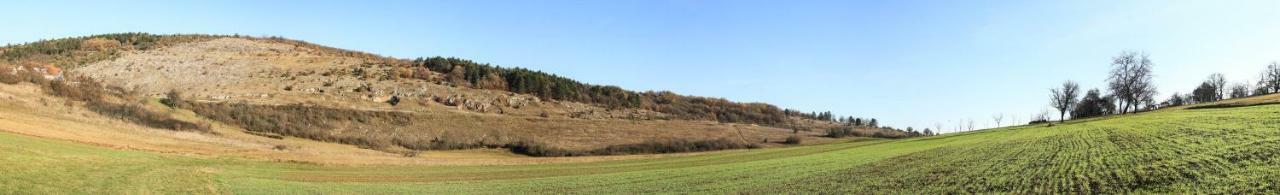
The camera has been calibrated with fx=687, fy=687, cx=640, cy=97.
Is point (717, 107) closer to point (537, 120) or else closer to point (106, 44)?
point (537, 120)

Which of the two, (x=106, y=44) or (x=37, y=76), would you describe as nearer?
(x=37, y=76)

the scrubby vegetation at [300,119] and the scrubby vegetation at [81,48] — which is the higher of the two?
the scrubby vegetation at [81,48]

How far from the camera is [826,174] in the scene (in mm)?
25578

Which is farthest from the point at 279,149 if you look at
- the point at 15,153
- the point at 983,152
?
the point at 983,152

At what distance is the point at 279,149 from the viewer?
42.8m

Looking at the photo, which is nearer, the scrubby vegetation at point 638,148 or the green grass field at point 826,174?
the green grass field at point 826,174

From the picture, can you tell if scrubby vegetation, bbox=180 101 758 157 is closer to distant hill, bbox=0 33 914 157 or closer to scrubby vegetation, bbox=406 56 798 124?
distant hill, bbox=0 33 914 157

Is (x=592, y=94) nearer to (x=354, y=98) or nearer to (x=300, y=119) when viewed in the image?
(x=354, y=98)

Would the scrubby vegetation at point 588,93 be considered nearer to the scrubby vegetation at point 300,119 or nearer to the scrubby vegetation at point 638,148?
the scrubby vegetation at point 300,119

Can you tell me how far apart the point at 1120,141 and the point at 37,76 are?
215ft

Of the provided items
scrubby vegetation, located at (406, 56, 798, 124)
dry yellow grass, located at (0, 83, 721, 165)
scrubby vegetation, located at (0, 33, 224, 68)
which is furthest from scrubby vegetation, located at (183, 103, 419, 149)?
scrubby vegetation, located at (0, 33, 224, 68)

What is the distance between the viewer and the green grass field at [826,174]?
55.6 feet

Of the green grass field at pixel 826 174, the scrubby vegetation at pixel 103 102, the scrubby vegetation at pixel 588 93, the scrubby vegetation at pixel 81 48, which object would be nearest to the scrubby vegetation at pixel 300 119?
the scrubby vegetation at pixel 103 102

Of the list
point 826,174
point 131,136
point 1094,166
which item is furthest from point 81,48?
point 1094,166
